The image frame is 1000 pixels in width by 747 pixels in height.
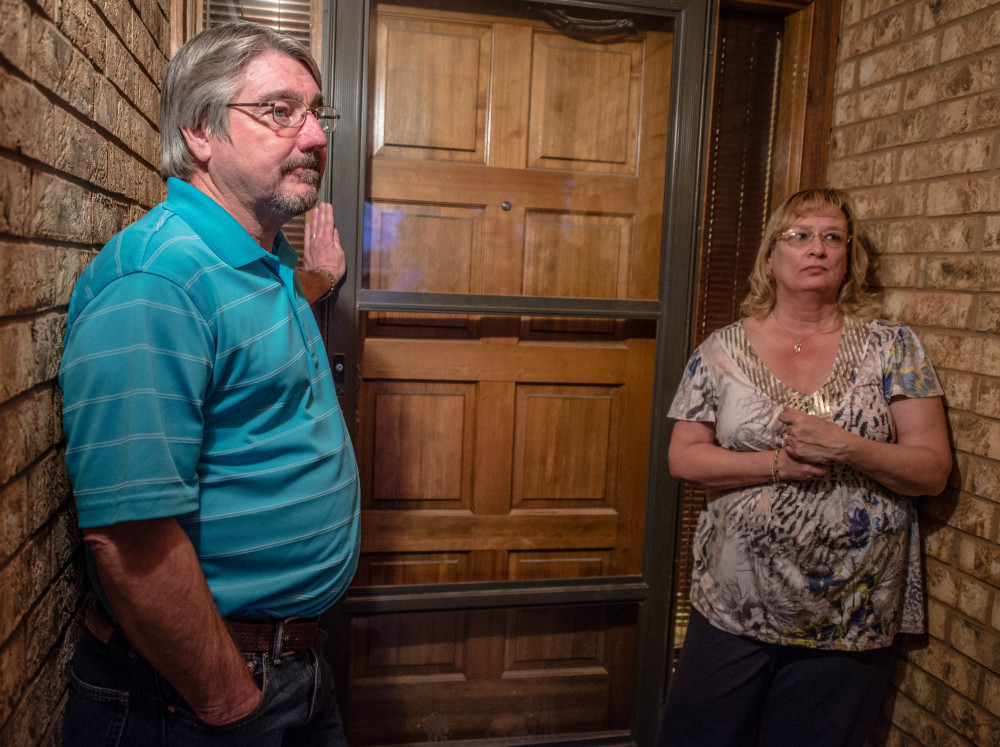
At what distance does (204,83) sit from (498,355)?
126 centimetres

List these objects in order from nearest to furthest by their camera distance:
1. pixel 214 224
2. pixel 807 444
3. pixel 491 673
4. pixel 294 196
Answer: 1. pixel 214 224
2. pixel 294 196
3. pixel 807 444
4. pixel 491 673

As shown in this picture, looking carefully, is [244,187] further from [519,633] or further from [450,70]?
[519,633]

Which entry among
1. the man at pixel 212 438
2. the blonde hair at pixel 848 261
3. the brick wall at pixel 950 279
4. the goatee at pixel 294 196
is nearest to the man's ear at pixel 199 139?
the man at pixel 212 438

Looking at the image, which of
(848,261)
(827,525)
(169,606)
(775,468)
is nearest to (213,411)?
(169,606)

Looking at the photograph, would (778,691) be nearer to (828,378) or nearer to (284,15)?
(828,378)

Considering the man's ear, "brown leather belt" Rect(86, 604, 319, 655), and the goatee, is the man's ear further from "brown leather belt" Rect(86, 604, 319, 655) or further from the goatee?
"brown leather belt" Rect(86, 604, 319, 655)

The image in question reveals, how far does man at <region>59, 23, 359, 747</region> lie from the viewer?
98 centimetres

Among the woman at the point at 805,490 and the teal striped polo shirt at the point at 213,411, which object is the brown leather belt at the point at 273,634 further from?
the woman at the point at 805,490

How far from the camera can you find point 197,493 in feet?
3.42

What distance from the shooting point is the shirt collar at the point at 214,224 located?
1.13 meters

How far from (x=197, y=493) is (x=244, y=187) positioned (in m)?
0.51

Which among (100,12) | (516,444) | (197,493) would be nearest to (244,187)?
(100,12)

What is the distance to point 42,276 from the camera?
1.05m

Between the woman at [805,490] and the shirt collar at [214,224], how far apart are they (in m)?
1.21
